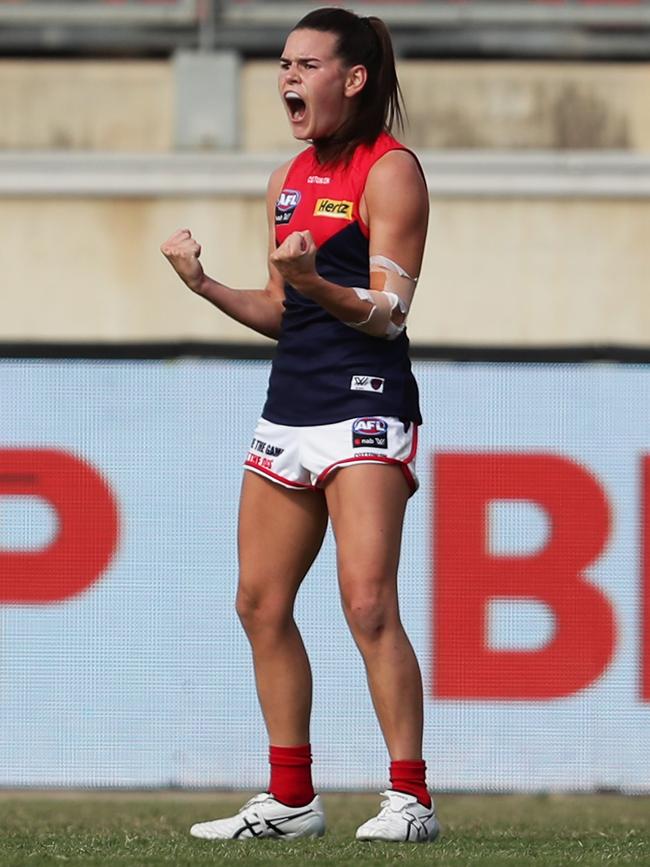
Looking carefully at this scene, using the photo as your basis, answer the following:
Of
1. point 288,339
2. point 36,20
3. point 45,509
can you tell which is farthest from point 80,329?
point 288,339

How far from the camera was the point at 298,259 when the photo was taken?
386 cm

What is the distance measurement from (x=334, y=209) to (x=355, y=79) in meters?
0.31

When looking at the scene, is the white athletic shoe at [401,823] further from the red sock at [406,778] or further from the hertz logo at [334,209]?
the hertz logo at [334,209]

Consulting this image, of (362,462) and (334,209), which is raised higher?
(334,209)

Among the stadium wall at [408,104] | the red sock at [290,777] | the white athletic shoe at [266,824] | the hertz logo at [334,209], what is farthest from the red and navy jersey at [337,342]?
the stadium wall at [408,104]

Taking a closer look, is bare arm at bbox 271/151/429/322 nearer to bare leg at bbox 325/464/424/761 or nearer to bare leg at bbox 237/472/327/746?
bare leg at bbox 325/464/424/761

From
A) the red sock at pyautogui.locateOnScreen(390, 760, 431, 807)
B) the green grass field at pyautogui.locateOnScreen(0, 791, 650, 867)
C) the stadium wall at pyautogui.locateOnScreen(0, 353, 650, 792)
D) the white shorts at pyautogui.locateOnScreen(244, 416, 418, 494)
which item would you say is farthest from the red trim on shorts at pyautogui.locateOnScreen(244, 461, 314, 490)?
the stadium wall at pyautogui.locateOnScreen(0, 353, 650, 792)

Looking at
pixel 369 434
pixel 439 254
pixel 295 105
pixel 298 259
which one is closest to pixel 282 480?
pixel 369 434

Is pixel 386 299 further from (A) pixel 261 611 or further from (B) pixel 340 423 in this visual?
(A) pixel 261 611

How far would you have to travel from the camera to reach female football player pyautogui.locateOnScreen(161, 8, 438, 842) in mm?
4156

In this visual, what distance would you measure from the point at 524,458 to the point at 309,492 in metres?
2.28

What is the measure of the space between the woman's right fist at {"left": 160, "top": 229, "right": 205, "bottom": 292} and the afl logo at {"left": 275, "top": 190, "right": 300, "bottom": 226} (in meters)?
0.21

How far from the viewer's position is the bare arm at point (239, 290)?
4.24 m

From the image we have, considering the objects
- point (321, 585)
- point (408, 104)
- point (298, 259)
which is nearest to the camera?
point (298, 259)
